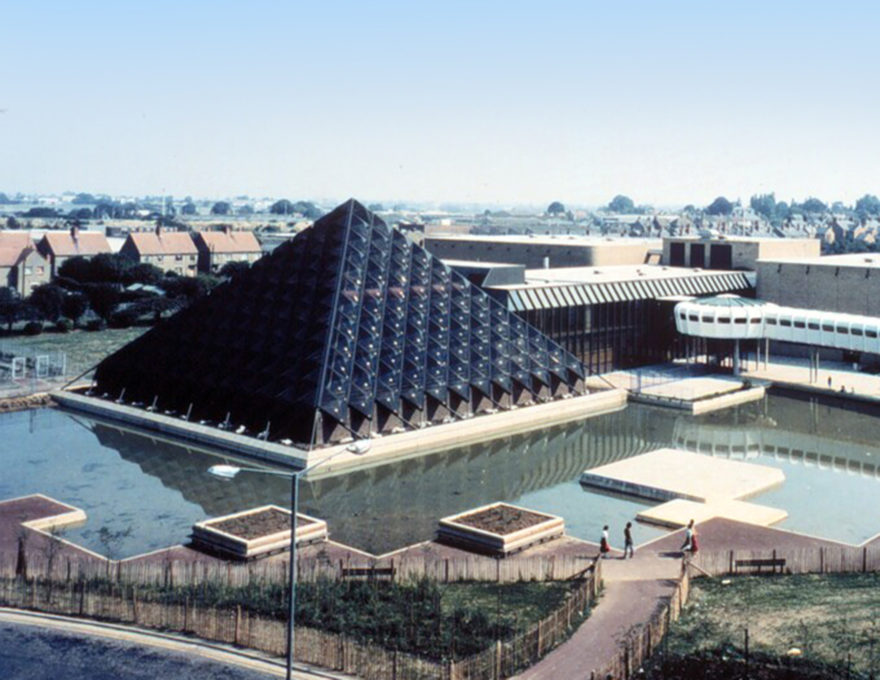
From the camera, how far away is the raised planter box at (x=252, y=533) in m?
34.3

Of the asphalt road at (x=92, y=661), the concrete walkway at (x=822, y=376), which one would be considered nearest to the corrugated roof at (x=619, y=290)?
the concrete walkway at (x=822, y=376)

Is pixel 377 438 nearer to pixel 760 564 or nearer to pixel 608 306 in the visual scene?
pixel 760 564

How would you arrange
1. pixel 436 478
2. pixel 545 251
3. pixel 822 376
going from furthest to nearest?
1. pixel 545 251
2. pixel 822 376
3. pixel 436 478

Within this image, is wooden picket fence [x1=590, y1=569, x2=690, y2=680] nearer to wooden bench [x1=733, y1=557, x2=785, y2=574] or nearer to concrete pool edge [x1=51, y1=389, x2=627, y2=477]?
wooden bench [x1=733, y1=557, x2=785, y2=574]

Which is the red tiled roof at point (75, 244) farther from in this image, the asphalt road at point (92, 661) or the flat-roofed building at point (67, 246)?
the asphalt road at point (92, 661)

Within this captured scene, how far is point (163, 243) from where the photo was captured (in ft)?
466

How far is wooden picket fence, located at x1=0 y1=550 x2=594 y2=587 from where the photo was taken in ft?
96.8

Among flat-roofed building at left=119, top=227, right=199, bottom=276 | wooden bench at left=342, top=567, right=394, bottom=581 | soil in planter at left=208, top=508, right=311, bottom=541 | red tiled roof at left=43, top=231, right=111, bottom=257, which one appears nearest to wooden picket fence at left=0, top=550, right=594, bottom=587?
wooden bench at left=342, top=567, right=394, bottom=581

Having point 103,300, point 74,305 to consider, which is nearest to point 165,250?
point 103,300

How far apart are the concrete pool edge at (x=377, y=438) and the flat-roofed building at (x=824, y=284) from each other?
2432 cm

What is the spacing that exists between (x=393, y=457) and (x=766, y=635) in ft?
86.3

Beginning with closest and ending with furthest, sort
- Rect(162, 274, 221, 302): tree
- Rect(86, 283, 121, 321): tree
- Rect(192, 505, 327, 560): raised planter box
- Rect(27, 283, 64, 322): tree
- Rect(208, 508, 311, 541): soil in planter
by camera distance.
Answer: Rect(192, 505, 327, 560): raised planter box, Rect(208, 508, 311, 541): soil in planter, Rect(27, 283, 64, 322): tree, Rect(86, 283, 121, 321): tree, Rect(162, 274, 221, 302): tree

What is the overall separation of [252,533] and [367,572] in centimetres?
605

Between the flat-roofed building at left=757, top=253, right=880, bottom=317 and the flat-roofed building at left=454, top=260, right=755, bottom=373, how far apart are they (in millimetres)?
3513
